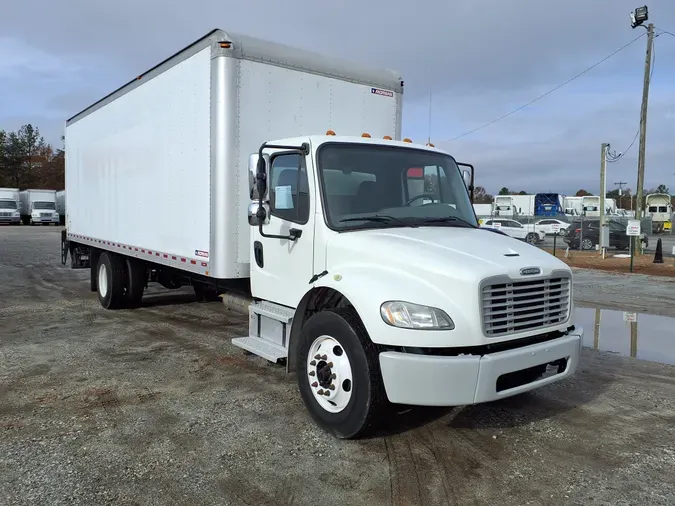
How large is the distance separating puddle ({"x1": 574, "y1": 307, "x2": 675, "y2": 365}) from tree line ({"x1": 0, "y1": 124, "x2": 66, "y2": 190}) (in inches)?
3011

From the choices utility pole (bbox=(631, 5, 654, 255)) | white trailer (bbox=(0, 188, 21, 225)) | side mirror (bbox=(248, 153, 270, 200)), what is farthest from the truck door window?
white trailer (bbox=(0, 188, 21, 225))

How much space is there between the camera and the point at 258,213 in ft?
16.5

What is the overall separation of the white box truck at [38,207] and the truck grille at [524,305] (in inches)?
2097

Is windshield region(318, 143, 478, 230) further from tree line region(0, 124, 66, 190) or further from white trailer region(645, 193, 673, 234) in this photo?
tree line region(0, 124, 66, 190)

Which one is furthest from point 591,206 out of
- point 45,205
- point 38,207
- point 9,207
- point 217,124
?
point 9,207

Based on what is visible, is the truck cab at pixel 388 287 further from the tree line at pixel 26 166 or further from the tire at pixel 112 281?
the tree line at pixel 26 166

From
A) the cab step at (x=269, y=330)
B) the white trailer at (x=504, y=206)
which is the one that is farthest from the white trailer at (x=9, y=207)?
Answer: the cab step at (x=269, y=330)

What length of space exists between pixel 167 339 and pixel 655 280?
13983 mm

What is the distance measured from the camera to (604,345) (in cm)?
A: 782

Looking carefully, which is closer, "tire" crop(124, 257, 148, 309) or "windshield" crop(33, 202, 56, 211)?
"tire" crop(124, 257, 148, 309)

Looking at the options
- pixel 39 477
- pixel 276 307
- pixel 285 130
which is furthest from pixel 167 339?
pixel 39 477

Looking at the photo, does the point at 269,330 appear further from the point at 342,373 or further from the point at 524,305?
the point at 524,305

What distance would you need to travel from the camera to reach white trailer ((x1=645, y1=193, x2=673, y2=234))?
159ft

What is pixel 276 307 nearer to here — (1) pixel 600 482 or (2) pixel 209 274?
(2) pixel 209 274
